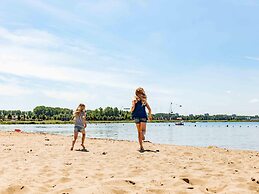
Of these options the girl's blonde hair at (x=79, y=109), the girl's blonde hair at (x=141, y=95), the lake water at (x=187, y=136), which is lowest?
the lake water at (x=187, y=136)

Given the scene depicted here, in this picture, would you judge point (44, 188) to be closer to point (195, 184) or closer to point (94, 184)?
point (94, 184)

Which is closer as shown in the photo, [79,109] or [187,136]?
[79,109]

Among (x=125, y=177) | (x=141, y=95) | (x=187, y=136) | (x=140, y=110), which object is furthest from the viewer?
(x=187, y=136)

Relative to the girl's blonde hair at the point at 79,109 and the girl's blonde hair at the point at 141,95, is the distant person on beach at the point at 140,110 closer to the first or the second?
the girl's blonde hair at the point at 141,95

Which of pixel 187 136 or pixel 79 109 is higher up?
pixel 79 109

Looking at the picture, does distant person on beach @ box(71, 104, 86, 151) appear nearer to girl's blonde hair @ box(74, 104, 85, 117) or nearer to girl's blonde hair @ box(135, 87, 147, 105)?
girl's blonde hair @ box(74, 104, 85, 117)

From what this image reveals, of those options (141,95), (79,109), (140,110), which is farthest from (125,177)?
(79,109)

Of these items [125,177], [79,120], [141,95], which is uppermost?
[141,95]

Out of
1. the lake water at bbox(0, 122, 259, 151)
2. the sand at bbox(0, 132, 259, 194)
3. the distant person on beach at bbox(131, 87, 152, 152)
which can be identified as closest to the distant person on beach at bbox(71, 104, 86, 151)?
the distant person on beach at bbox(131, 87, 152, 152)

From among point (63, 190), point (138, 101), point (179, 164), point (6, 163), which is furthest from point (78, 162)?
point (138, 101)

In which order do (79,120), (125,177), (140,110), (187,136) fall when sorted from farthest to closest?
1. (187,136)
2. (79,120)
3. (140,110)
4. (125,177)

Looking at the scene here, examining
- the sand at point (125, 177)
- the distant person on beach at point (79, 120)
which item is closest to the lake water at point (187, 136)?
the distant person on beach at point (79, 120)

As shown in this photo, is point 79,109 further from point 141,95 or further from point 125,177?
point 125,177

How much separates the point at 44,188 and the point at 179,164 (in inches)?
165
